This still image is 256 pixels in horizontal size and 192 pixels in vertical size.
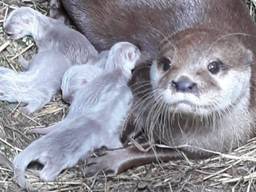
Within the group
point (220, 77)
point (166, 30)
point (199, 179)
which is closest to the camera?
point (220, 77)

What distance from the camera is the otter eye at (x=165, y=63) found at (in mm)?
4066

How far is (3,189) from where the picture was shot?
4152mm

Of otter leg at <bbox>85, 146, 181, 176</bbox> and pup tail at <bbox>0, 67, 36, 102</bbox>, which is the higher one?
pup tail at <bbox>0, 67, 36, 102</bbox>

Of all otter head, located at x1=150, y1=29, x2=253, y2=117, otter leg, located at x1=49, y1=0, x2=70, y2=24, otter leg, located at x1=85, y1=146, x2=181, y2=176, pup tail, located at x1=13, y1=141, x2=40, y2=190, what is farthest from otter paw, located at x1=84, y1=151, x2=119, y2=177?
otter leg, located at x1=49, y1=0, x2=70, y2=24

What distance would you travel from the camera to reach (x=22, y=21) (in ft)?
15.9

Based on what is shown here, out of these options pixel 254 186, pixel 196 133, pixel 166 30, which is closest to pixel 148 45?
pixel 166 30

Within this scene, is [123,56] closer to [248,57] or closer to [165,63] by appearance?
[165,63]

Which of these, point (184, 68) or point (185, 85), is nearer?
point (185, 85)

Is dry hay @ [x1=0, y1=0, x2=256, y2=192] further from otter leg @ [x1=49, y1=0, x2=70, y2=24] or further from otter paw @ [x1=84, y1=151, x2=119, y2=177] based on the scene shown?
→ otter leg @ [x1=49, y1=0, x2=70, y2=24]

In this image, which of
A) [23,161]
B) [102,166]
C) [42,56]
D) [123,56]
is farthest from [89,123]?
[42,56]

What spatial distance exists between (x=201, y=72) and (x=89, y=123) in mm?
568

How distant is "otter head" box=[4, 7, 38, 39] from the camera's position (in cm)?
481

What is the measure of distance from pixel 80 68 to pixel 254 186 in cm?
95

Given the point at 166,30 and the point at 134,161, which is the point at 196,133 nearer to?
the point at 134,161
